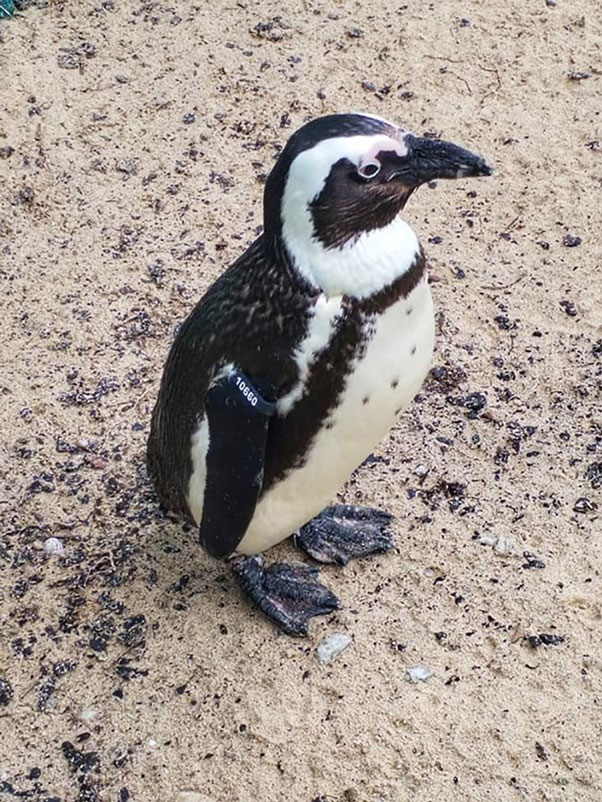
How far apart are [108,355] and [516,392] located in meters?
1.04

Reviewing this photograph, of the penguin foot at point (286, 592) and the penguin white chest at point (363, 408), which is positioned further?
the penguin foot at point (286, 592)

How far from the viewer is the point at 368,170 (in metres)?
1.76

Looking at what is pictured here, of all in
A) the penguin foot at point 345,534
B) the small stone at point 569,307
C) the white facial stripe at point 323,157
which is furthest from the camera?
the small stone at point 569,307

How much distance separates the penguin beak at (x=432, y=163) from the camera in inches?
71.0

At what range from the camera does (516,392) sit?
280cm

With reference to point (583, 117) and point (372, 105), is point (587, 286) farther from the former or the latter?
point (372, 105)

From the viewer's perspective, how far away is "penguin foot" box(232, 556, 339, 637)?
7.54 feet

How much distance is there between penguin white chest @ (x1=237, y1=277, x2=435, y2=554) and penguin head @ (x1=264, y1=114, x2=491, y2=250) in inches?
6.1

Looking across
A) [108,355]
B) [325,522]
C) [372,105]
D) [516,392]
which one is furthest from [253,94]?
[325,522]

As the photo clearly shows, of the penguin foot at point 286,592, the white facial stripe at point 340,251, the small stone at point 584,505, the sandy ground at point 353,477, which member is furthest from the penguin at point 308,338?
the small stone at point 584,505

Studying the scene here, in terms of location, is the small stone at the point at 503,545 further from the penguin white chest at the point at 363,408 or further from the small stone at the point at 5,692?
the small stone at the point at 5,692

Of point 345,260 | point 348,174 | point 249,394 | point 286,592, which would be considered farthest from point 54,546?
point 348,174

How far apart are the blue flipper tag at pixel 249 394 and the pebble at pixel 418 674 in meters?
0.63

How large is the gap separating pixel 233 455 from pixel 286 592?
1.58ft
